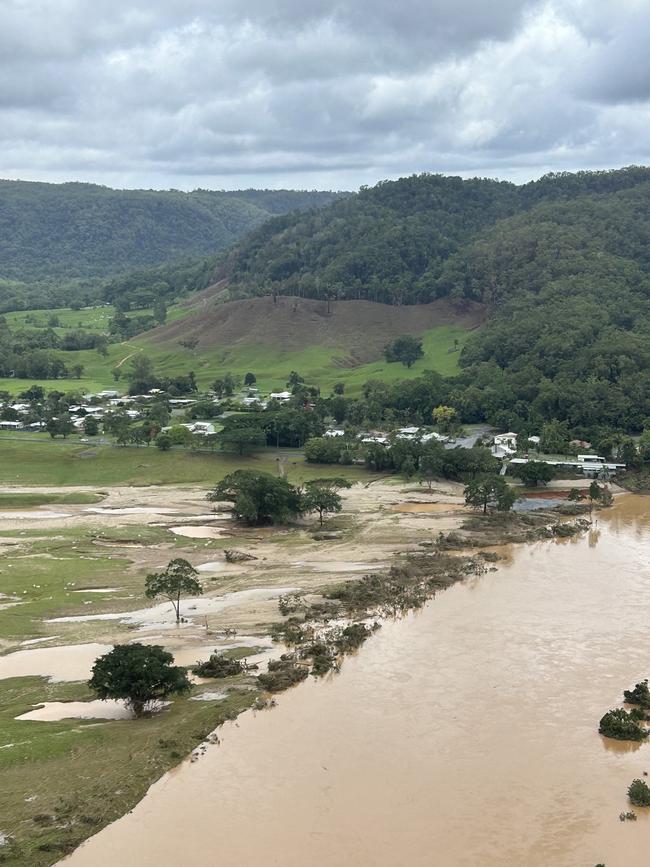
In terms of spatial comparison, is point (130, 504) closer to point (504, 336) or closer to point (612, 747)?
point (612, 747)

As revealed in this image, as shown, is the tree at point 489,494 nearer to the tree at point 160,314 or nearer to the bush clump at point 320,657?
the bush clump at point 320,657

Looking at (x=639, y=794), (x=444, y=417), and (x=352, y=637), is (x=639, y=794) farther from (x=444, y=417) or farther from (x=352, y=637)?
(x=444, y=417)

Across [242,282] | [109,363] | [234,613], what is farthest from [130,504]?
[242,282]

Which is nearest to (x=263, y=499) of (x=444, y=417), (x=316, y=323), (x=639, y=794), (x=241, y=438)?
(x=241, y=438)

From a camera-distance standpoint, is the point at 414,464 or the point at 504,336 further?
the point at 504,336

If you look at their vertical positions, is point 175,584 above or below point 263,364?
below

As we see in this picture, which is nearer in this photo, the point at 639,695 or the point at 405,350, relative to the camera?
the point at 639,695
